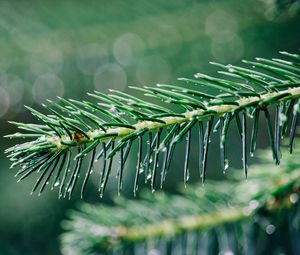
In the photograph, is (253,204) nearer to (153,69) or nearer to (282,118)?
(282,118)

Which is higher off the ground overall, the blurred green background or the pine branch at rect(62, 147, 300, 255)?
the blurred green background

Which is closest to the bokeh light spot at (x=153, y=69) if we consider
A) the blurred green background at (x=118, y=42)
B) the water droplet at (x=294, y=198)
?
the blurred green background at (x=118, y=42)

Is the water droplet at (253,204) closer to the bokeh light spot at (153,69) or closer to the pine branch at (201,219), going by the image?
the pine branch at (201,219)

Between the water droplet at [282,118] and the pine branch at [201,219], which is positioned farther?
the pine branch at [201,219]

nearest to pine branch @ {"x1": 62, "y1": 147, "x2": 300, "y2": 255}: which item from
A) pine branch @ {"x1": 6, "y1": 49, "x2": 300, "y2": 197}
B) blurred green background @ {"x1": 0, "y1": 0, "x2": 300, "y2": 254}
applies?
pine branch @ {"x1": 6, "y1": 49, "x2": 300, "y2": 197}

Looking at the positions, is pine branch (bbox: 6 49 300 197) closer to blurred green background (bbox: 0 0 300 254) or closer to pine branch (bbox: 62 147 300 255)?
pine branch (bbox: 62 147 300 255)

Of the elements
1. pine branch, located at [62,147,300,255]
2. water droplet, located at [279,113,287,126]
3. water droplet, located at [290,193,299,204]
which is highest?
water droplet, located at [279,113,287,126]

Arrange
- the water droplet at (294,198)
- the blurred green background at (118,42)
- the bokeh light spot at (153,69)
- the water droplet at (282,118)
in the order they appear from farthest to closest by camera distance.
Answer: the bokeh light spot at (153,69), the blurred green background at (118,42), the water droplet at (294,198), the water droplet at (282,118)
